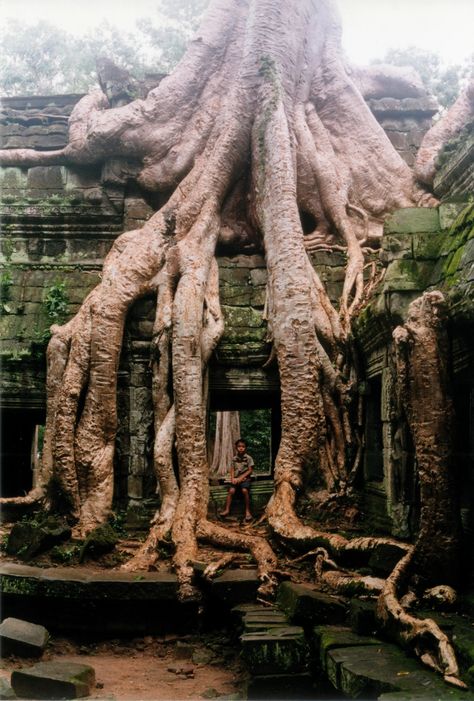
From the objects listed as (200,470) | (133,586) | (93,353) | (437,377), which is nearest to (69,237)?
(93,353)

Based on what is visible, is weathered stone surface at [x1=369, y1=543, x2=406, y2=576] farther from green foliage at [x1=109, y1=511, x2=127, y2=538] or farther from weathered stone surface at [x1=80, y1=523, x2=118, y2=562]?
green foliage at [x1=109, y1=511, x2=127, y2=538]

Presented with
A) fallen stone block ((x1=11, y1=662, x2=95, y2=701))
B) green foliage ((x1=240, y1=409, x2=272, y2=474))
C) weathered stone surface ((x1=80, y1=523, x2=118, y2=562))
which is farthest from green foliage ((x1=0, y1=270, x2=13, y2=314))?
green foliage ((x1=240, y1=409, x2=272, y2=474))

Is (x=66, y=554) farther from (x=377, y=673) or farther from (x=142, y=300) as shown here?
(x=377, y=673)

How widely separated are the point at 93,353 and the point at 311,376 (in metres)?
1.99

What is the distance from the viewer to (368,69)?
868 centimetres

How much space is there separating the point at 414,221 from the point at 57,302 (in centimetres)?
365

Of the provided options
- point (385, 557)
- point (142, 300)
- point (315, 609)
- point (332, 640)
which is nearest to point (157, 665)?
point (315, 609)

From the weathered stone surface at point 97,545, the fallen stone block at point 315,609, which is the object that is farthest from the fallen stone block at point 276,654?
the weathered stone surface at point 97,545

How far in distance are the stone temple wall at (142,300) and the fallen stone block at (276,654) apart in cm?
142

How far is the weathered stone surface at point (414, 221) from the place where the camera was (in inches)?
192

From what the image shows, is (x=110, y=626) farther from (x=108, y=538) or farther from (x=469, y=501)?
(x=469, y=501)

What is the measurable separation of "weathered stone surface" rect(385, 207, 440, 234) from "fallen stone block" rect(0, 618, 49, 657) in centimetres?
367

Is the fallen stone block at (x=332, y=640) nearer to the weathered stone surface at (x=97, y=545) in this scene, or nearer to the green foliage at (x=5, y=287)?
the weathered stone surface at (x=97, y=545)

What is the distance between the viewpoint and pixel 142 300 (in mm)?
6582
